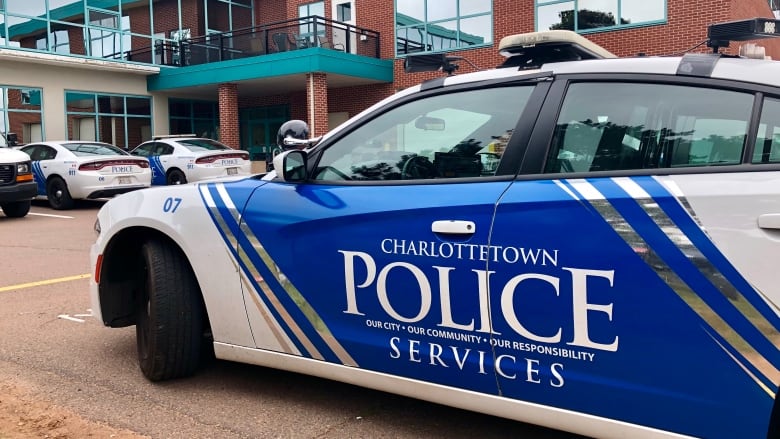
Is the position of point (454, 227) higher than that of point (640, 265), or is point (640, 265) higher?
point (454, 227)

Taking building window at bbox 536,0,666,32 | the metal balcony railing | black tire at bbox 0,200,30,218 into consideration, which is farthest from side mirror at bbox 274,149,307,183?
the metal balcony railing

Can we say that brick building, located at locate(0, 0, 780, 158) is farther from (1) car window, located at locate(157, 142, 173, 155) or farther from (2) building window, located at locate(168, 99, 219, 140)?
(1) car window, located at locate(157, 142, 173, 155)

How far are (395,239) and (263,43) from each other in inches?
809

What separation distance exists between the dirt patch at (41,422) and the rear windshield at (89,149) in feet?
38.9

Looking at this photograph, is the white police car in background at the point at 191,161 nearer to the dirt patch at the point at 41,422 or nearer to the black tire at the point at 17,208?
the black tire at the point at 17,208

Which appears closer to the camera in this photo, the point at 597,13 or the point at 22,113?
the point at 597,13

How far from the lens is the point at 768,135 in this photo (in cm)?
238

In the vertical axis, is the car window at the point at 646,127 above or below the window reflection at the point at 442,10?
below

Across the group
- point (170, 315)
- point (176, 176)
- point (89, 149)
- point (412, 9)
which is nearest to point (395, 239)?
point (170, 315)

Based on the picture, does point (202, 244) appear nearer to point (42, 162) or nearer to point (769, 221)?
point (769, 221)

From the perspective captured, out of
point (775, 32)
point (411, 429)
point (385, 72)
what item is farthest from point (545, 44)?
point (385, 72)

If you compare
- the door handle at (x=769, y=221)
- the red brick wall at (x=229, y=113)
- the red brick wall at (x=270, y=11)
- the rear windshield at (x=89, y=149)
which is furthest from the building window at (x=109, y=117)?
the door handle at (x=769, y=221)

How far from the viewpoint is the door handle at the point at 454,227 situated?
2.69 m

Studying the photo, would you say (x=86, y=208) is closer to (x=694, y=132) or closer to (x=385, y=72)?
(x=385, y=72)
